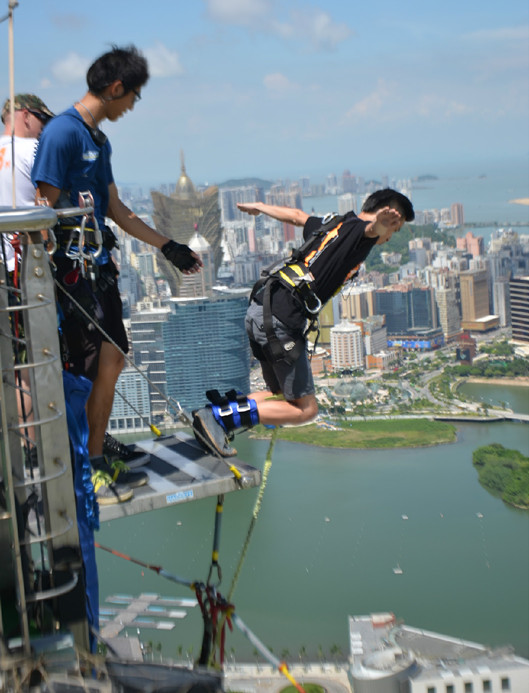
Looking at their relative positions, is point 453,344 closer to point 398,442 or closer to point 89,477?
point 398,442

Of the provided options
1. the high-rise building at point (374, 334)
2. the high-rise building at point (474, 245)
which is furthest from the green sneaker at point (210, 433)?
the high-rise building at point (474, 245)

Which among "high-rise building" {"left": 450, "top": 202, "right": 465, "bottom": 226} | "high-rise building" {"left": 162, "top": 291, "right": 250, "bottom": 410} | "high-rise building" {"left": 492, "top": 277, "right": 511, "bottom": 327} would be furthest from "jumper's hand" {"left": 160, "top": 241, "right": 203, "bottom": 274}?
"high-rise building" {"left": 450, "top": 202, "right": 465, "bottom": 226}

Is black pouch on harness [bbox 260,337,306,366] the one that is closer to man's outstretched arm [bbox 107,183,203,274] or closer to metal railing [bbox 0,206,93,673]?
man's outstretched arm [bbox 107,183,203,274]

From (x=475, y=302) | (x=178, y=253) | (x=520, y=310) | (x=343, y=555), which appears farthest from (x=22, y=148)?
(x=475, y=302)

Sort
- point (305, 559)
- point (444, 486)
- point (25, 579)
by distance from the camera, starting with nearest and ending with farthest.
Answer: point (25, 579) → point (305, 559) → point (444, 486)

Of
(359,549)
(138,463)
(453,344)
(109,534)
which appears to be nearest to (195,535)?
(109,534)

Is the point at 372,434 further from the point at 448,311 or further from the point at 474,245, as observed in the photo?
the point at 474,245

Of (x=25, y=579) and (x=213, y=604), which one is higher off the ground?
(x=25, y=579)
